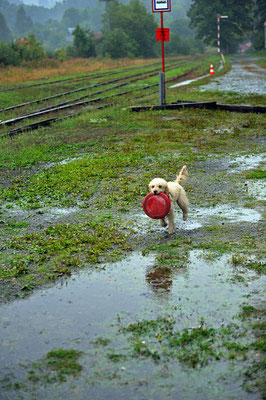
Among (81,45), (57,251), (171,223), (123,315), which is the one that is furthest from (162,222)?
(81,45)

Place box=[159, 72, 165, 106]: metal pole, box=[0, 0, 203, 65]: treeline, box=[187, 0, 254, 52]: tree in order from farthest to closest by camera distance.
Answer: box=[187, 0, 254, 52]: tree
box=[0, 0, 203, 65]: treeline
box=[159, 72, 165, 106]: metal pole

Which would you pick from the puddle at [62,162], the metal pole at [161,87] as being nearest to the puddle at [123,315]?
the puddle at [62,162]

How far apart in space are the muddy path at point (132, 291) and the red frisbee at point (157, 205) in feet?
1.07

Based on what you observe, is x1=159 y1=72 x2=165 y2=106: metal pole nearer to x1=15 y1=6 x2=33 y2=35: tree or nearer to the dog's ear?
the dog's ear

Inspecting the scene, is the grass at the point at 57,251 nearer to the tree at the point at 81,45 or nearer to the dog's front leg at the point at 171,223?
the dog's front leg at the point at 171,223

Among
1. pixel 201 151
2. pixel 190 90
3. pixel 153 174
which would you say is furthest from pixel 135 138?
pixel 190 90

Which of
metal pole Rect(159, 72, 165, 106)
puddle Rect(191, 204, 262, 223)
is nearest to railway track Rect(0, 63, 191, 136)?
metal pole Rect(159, 72, 165, 106)

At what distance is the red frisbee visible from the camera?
591 centimetres

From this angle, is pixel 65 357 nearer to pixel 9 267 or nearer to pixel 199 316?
pixel 199 316

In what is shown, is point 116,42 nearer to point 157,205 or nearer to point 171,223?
point 171,223

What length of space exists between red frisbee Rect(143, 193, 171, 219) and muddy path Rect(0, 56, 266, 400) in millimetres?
325

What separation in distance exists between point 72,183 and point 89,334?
4806 millimetres

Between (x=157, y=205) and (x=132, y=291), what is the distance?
1505mm

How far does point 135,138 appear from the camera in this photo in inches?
Answer: 477
